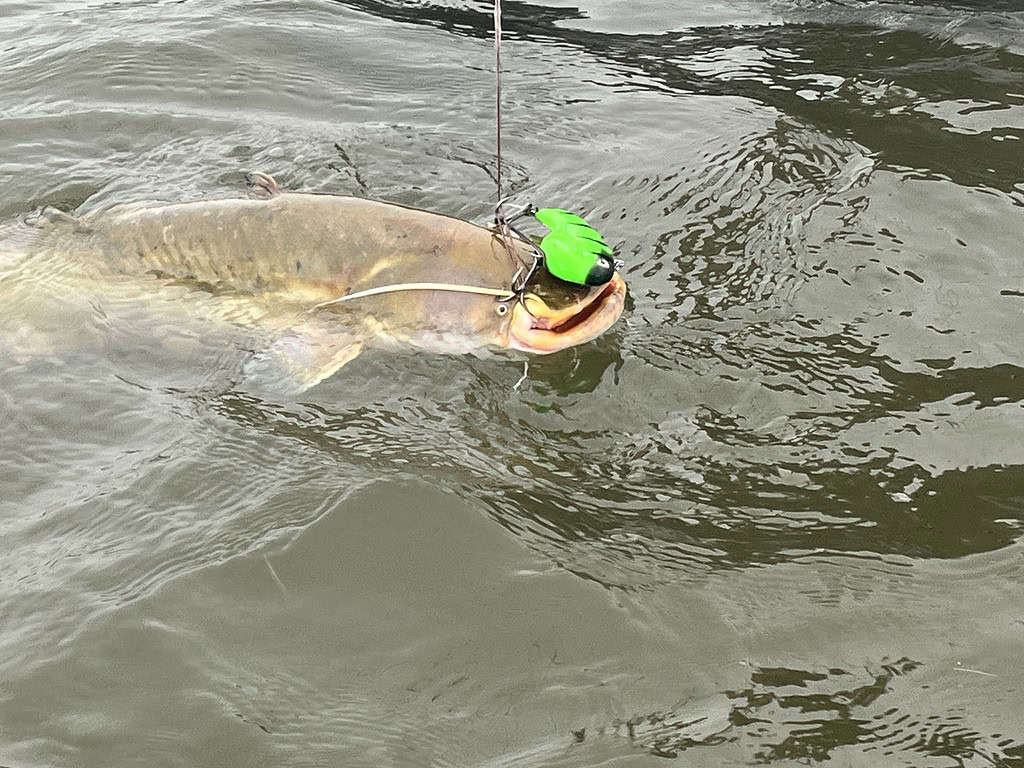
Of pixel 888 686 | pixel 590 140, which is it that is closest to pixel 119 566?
pixel 888 686

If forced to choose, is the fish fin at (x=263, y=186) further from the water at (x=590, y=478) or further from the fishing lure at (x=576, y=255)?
the fishing lure at (x=576, y=255)

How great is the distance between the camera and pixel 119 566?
3.17 meters

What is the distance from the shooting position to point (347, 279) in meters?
4.00

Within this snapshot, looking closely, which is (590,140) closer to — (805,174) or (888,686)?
(805,174)

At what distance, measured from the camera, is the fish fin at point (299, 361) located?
386 cm

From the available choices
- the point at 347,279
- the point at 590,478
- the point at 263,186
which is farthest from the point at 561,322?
the point at 263,186

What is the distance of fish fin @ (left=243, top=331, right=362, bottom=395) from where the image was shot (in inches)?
152

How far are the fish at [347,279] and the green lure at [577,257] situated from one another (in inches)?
4.8

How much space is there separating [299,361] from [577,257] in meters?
1.08

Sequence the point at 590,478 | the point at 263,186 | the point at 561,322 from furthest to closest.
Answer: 1. the point at 263,186
2. the point at 561,322
3. the point at 590,478

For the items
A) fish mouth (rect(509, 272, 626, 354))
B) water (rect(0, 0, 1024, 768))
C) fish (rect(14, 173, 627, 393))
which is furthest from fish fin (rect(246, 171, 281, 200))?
fish mouth (rect(509, 272, 626, 354))

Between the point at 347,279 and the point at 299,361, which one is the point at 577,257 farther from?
the point at 299,361

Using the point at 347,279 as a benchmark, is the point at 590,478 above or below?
below

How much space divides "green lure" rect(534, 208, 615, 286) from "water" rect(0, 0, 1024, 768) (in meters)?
0.39
